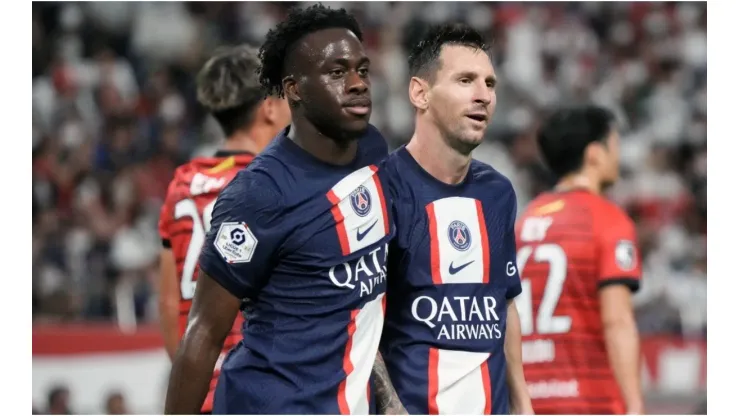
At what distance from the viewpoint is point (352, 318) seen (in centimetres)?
350

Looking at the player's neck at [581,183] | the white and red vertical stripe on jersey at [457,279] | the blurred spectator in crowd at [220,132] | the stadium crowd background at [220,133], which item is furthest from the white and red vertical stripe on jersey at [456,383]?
the blurred spectator in crowd at [220,132]

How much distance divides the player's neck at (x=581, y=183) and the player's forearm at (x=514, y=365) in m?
1.48

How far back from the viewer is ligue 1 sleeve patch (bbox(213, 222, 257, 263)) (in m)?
3.36

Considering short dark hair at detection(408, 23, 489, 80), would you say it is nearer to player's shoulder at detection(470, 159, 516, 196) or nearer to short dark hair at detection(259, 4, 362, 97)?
player's shoulder at detection(470, 159, 516, 196)

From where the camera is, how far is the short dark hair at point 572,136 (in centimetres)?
565

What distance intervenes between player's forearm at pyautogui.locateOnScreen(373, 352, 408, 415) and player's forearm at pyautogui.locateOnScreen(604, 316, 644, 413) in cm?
158

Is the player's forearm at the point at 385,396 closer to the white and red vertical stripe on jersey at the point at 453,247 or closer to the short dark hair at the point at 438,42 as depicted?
the white and red vertical stripe on jersey at the point at 453,247

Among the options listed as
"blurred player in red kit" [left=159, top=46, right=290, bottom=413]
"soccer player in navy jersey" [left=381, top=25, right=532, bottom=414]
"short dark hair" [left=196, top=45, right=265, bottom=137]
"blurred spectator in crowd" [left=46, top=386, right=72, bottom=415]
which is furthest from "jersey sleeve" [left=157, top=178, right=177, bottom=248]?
"blurred spectator in crowd" [left=46, top=386, right=72, bottom=415]

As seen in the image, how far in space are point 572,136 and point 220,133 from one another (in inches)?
294

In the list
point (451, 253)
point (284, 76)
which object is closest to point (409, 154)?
point (451, 253)

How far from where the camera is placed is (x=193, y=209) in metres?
4.83

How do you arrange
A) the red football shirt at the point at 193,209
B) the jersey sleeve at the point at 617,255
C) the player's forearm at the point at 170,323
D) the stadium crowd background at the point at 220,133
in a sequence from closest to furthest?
the red football shirt at the point at 193,209 → the player's forearm at the point at 170,323 → the jersey sleeve at the point at 617,255 → the stadium crowd background at the point at 220,133

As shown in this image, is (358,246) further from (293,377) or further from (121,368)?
(121,368)

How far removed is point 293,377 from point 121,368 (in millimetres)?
6198
